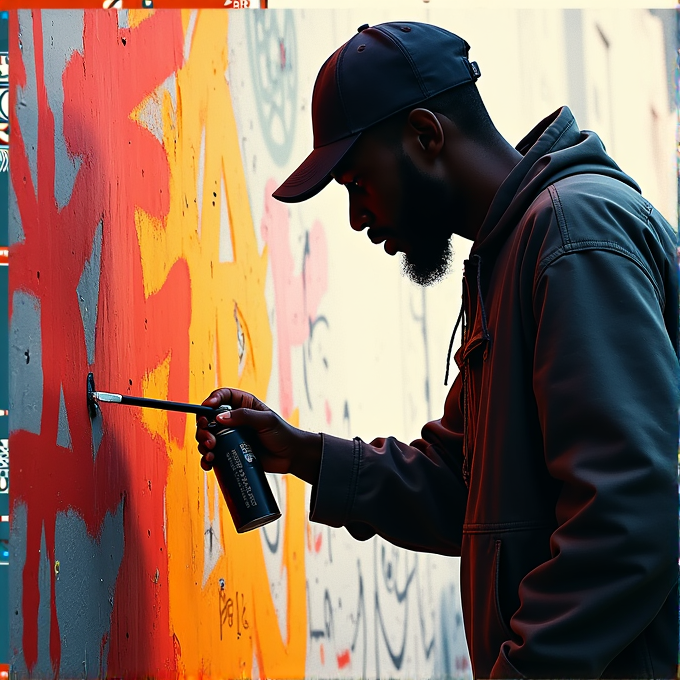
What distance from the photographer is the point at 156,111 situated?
2.66m

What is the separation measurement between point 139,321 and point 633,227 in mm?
1356

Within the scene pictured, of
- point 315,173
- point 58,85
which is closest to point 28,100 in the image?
point 58,85

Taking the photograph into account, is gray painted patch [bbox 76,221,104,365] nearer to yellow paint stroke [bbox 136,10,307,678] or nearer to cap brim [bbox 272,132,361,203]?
cap brim [bbox 272,132,361,203]

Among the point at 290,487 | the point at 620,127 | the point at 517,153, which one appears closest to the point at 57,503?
the point at 517,153

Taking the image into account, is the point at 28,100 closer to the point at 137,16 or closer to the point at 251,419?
the point at 251,419

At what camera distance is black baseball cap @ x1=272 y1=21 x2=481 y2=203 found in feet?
6.05

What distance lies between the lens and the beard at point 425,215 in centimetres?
185

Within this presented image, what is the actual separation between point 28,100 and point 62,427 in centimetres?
58

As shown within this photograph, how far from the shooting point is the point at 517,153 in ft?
6.16

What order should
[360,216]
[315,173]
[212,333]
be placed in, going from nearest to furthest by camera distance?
[315,173] < [360,216] < [212,333]

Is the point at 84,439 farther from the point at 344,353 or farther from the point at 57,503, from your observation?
the point at 344,353

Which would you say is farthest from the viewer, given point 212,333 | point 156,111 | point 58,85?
point 212,333

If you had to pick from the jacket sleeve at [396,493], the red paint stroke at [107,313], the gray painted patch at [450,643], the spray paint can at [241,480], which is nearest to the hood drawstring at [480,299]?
the jacket sleeve at [396,493]

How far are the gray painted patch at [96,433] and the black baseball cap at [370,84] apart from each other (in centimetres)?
60
